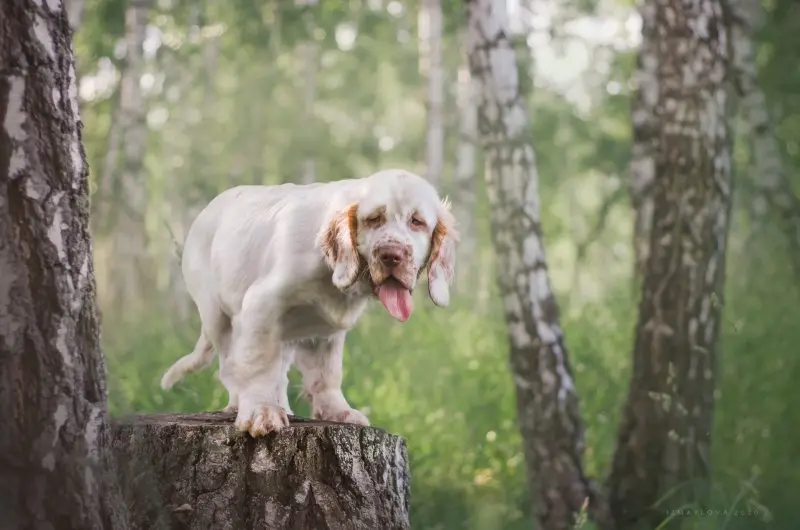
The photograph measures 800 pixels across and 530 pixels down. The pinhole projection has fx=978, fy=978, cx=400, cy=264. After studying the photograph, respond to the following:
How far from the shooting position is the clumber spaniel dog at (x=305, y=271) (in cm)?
315

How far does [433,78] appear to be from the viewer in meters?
13.1

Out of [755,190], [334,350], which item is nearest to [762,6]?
[755,190]

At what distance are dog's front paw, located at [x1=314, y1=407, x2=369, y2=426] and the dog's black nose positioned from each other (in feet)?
2.88

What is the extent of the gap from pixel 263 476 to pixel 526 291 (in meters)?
2.84

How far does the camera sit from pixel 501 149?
5809 mm

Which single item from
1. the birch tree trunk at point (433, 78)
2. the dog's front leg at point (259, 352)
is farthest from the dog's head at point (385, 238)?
the birch tree trunk at point (433, 78)

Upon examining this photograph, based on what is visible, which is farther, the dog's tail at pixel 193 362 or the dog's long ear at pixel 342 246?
the dog's tail at pixel 193 362

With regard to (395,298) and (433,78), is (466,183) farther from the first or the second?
(395,298)

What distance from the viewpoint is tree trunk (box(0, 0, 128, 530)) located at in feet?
7.23

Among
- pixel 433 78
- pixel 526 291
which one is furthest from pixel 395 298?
pixel 433 78

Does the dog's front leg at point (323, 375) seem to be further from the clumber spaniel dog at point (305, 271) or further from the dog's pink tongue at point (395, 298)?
the dog's pink tongue at point (395, 298)

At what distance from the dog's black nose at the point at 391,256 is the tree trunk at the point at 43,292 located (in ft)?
3.34

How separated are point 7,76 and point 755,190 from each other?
22.2ft

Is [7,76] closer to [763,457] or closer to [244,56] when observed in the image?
[763,457]
